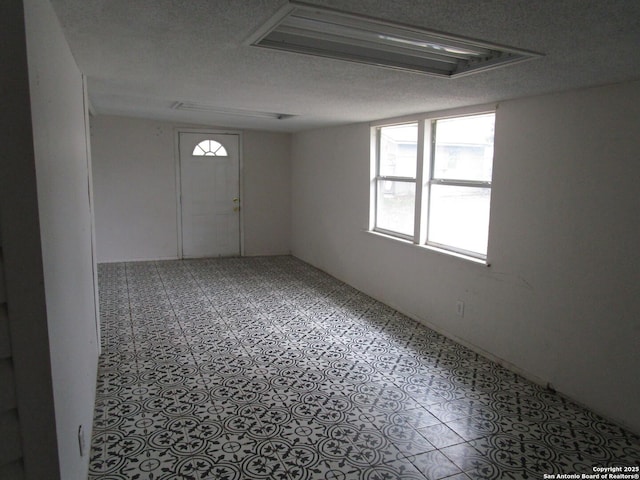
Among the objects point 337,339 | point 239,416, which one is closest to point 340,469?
point 239,416

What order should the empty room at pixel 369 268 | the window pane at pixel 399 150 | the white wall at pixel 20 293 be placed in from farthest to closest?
the window pane at pixel 399 150 < the empty room at pixel 369 268 < the white wall at pixel 20 293

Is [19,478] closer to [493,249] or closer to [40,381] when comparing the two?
[40,381]

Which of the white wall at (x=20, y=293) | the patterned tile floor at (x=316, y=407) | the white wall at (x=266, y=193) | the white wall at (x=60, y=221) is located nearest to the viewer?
the white wall at (x=20, y=293)

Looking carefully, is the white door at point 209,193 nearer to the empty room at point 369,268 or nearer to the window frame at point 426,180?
the empty room at point 369,268

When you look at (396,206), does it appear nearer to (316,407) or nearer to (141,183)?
(316,407)

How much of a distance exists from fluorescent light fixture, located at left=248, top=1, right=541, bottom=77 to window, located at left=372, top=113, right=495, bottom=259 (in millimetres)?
1348

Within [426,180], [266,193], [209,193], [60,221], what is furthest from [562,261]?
[209,193]

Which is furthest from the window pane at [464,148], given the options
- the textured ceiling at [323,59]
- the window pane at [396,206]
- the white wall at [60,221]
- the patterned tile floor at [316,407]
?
the white wall at [60,221]

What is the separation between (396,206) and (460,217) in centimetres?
108

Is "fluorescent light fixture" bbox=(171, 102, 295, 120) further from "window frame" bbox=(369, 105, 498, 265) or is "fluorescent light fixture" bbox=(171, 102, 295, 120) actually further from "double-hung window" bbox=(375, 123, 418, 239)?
"window frame" bbox=(369, 105, 498, 265)

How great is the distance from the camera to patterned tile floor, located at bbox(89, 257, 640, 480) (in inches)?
90.9

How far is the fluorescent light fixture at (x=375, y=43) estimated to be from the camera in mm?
1847

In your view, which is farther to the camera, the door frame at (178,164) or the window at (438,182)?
the door frame at (178,164)

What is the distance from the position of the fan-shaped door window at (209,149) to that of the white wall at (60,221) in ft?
15.9
